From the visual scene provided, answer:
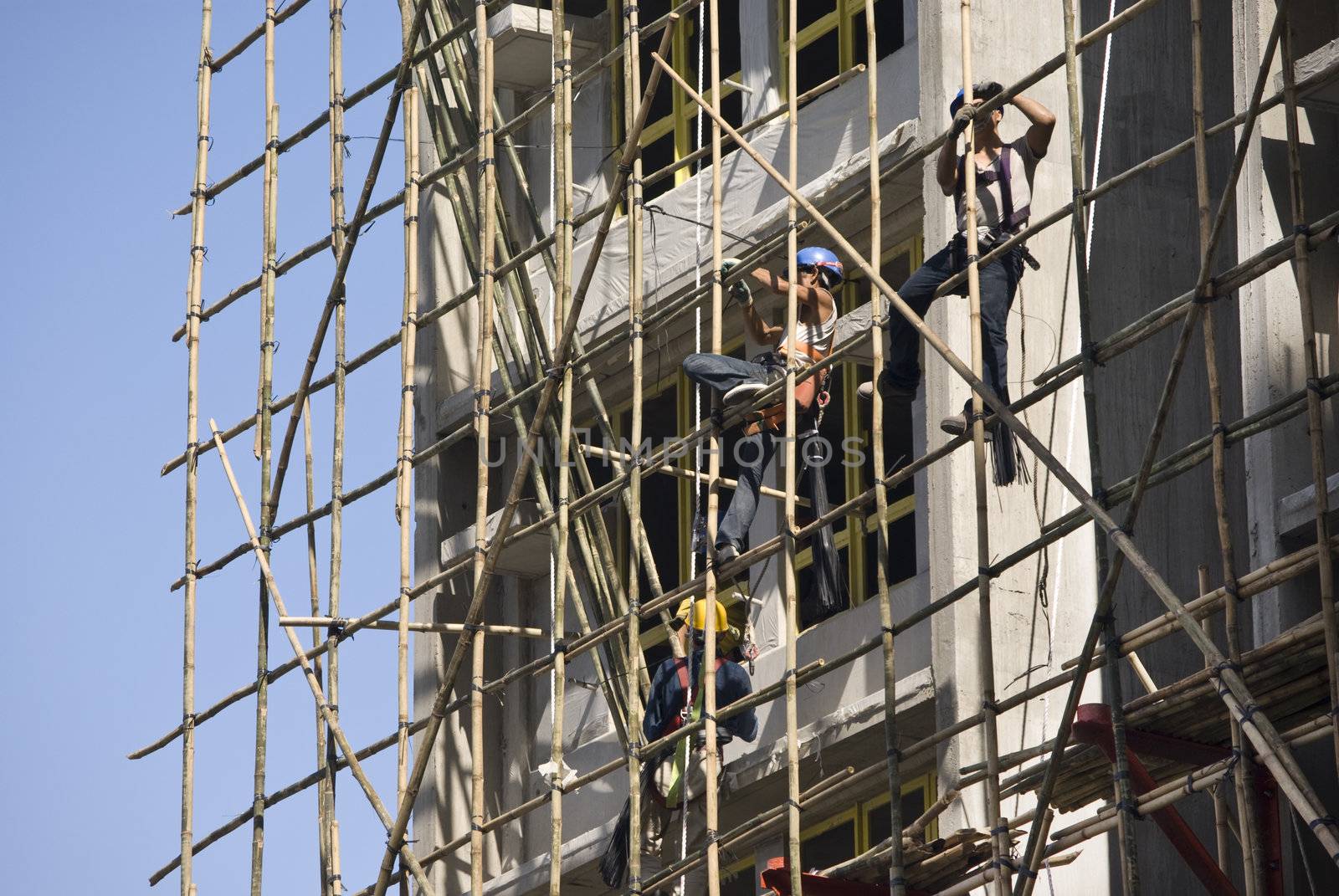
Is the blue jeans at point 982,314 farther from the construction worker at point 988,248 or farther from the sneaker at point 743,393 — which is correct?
the sneaker at point 743,393

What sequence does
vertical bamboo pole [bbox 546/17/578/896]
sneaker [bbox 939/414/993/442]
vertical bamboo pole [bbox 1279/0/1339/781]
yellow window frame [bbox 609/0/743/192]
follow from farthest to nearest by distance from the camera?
yellow window frame [bbox 609/0/743/192], vertical bamboo pole [bbox 546/17/578/896], sneaker [bbox 939/414/993/442], vertical bamboo pole [bbox 1279/0/1339/781]

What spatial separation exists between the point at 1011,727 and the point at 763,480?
378 cm

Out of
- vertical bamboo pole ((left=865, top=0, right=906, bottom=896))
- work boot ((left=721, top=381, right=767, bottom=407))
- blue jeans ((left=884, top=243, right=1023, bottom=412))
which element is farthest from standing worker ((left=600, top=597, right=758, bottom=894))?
blue jeans ((left=884, top=243, right=1023, bottom=412))

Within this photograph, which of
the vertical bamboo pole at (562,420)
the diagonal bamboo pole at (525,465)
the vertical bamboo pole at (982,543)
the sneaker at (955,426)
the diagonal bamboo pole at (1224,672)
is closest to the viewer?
the diagonal bamboo pole at (1224,672)

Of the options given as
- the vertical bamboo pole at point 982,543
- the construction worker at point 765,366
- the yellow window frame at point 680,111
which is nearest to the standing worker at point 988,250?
the vertical bamboo pole at point 982,543

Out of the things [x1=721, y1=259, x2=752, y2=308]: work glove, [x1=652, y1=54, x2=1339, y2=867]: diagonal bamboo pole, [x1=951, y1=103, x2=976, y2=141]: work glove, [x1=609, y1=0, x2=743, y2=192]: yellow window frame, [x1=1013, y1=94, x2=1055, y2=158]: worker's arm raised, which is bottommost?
[x1=652, y1=54, x2=1339, y2=867]: diagonal bamboo pole

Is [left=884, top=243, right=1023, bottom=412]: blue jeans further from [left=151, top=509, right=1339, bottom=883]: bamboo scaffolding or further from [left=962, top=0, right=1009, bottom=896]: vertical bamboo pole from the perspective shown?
[left=151, top=509, right=1339, bottom=883]: bamboo scaffolding

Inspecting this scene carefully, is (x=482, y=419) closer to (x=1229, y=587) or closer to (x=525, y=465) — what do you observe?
(x=525, y=465)

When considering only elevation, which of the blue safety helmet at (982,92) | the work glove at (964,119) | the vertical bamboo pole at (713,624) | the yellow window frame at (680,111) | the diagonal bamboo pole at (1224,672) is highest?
the yellow window frame at (680,111)

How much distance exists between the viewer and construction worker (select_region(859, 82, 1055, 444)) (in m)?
13.9

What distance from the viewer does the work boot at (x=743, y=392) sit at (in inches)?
576

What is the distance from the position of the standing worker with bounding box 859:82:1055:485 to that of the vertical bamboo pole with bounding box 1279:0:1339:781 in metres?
2.55

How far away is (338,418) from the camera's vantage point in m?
17.6

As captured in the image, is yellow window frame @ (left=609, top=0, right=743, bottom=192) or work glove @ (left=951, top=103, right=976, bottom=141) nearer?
work glove @ (left=951, top=103, right=976, bottom=141)
